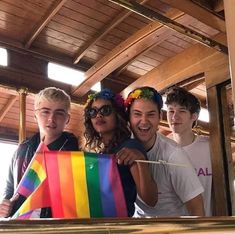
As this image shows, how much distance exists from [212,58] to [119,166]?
3.34ft

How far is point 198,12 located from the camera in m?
1.95

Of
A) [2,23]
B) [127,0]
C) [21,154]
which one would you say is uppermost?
[2,23]

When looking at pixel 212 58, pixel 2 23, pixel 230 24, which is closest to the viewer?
pixel 230 24

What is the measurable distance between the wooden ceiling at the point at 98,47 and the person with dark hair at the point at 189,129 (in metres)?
0.23

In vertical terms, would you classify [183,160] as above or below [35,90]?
below

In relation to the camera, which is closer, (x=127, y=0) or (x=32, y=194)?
(x=32, y=194)

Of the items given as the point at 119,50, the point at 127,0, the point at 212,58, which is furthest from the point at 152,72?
the point at 127,0

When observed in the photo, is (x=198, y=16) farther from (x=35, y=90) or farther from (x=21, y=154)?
(x=35, y=90)

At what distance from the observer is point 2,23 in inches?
132

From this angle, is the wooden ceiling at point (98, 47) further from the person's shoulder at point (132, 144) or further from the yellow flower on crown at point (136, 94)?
the person's shoulder at point (132, 144)

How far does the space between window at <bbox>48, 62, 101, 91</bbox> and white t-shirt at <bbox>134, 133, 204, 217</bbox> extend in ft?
5.28

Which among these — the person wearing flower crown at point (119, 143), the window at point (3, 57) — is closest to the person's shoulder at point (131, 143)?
the person wearing flower crown at point (119, 143)

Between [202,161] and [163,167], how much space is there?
0.48 metres

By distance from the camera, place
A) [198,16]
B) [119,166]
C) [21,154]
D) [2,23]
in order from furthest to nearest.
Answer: [2,23]
[198,16]
[21,154]
[119,166]
